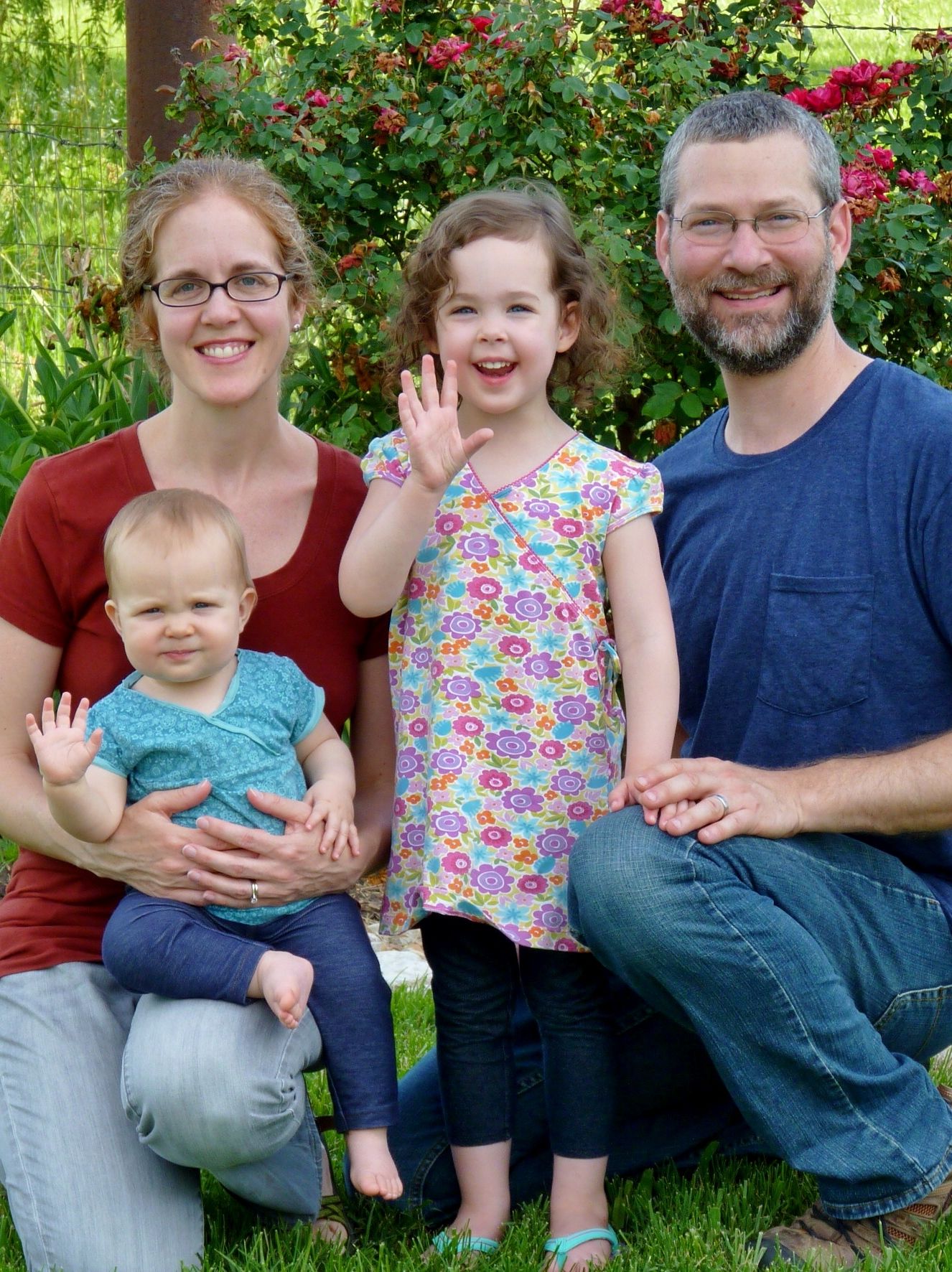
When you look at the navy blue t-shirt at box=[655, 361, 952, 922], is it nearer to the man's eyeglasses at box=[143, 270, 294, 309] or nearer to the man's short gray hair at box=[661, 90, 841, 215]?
the man's short gray hair at box=[661, 90, 841, 215]

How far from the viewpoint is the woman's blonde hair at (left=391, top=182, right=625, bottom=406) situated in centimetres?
267

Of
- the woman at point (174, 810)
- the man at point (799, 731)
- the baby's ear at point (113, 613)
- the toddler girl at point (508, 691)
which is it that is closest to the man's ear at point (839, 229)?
the man at point (799, 731)

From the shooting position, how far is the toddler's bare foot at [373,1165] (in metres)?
2.45

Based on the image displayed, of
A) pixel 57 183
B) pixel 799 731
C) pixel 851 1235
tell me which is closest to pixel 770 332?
pixel 799 731

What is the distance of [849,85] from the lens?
170 inches

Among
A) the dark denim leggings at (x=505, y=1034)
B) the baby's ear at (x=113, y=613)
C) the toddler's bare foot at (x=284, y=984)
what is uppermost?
the baby's ear at (x=113, y=613)

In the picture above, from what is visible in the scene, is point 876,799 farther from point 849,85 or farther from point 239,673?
point 849,85

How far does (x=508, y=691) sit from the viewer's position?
8.61ft

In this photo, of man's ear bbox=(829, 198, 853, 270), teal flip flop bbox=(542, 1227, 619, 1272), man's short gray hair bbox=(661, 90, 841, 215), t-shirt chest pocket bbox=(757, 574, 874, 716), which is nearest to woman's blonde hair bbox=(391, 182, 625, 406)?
man's short gray hair bbox=(661, 90, 841, 215)

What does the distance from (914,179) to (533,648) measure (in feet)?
7.94

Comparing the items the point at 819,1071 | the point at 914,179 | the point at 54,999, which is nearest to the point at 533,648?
the point at 819,1071

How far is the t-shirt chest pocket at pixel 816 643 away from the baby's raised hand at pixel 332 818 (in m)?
0.78

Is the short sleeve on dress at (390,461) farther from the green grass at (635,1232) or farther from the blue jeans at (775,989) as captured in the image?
the green grass at (635,1232)

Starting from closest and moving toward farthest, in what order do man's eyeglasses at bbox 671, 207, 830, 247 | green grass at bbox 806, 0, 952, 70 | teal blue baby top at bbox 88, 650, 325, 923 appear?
teal blue baby top at bbox 88, 650, 325, 923, man's eyeglasses at bbox 671, 207, 830, 247, green grass at bbox 806, 0, 952, 70
